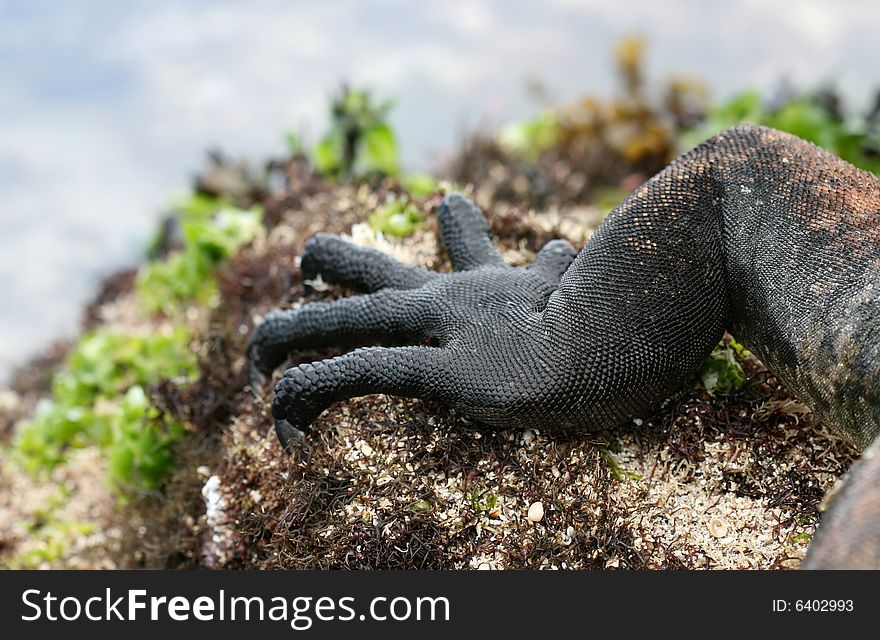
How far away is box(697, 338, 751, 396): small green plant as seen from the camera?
2.48 metres

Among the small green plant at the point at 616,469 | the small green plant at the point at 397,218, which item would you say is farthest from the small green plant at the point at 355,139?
the small green plant at the point at 616,469

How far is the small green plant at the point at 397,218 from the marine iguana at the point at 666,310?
0.75 meters

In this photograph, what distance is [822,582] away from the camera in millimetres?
1558

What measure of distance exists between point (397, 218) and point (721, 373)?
4.31 ft

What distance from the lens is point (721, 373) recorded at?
2.50 metres

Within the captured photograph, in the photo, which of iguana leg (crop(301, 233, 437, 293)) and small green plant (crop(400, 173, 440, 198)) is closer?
iguana leg (crop(301, 233, 437, 293))

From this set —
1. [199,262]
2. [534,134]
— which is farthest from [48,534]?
[534,134]

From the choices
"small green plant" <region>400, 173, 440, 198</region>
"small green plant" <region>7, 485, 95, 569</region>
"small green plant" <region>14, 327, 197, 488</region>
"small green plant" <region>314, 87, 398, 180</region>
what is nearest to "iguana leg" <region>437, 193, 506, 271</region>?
"small green plant" <region>400, 173, 440, 198</region>

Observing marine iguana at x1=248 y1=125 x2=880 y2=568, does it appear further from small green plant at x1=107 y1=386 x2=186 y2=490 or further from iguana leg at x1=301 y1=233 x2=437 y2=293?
small green plant at x1=107 y1=386 x2=186 y2=490

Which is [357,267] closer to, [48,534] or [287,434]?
[287,434]

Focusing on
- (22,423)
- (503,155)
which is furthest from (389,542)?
(503,155)

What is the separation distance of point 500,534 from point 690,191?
1.00 metres

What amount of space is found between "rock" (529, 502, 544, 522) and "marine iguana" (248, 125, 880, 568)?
21 cm

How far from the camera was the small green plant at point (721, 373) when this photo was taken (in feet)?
8.15
